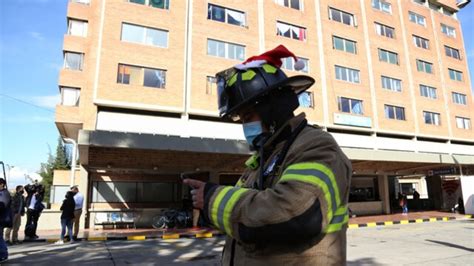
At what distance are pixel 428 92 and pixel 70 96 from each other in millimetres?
30699

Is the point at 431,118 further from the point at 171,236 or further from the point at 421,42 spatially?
the point at 171,236

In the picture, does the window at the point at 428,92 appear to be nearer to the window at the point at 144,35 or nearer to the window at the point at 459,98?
the window at the point at 459,98

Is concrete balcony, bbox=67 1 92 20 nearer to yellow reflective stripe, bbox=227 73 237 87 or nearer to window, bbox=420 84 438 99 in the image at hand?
yellow reflective stripe, bbox=227 73 237 87

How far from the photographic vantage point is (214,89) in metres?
23.3

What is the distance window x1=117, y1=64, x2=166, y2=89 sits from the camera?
66.7ft

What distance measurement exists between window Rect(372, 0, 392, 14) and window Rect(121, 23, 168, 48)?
2041cm

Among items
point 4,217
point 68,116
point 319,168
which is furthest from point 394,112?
point 319,168

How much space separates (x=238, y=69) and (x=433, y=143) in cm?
3584

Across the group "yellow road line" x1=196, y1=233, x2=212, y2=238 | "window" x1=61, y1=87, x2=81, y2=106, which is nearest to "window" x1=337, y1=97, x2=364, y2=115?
"yellow road line" x1=196, y1=233, x2=212, y2=238

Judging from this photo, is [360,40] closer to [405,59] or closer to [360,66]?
[360,66]

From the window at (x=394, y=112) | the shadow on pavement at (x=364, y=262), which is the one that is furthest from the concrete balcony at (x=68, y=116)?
the window at (x=394, y=112)

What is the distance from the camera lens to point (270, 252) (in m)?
1.36

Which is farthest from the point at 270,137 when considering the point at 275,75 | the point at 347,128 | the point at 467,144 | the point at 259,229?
the point at 467,144

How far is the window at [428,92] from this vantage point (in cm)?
3303
